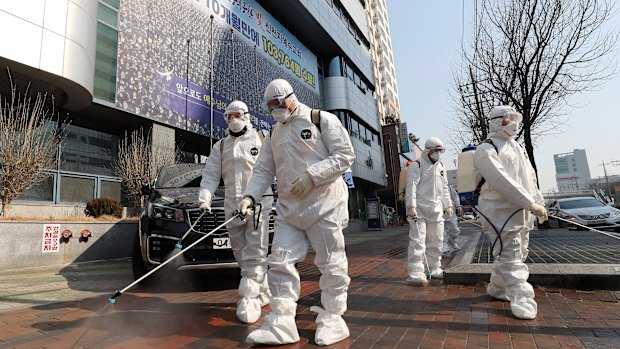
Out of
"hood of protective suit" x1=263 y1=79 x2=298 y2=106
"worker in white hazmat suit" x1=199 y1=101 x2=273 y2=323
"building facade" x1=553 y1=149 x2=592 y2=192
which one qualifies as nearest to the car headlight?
"worker in white hazmat suit" x1=199 y1=101 x2=273 y2=323

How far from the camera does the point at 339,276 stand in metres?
2.46

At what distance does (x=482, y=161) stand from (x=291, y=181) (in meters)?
1.86

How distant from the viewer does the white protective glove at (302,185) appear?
2418 millimetres

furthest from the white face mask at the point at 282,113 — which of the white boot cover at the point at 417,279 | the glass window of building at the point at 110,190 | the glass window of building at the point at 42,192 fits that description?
the glass window of building at the point at 110,190

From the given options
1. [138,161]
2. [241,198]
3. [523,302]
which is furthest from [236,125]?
[138,161]

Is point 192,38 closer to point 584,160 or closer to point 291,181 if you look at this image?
point 291,181

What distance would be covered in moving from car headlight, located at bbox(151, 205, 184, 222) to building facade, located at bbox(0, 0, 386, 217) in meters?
8.68

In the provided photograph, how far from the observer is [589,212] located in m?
11.0

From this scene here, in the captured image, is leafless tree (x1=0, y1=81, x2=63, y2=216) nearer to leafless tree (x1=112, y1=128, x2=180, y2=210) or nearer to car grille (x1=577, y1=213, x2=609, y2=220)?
leafless tree (x1=112, y1=128, x2=180, y2=210)

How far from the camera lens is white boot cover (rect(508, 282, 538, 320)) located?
2809 millimetres

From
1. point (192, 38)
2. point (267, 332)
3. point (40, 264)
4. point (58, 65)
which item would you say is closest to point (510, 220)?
point (267, 332)

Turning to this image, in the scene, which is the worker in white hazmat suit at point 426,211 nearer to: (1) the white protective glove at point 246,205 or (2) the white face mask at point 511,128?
(2) the white face mask at point 511,128

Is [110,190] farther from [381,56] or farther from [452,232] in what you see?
[381,56]

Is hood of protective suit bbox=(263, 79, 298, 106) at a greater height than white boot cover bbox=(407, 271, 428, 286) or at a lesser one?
greater
